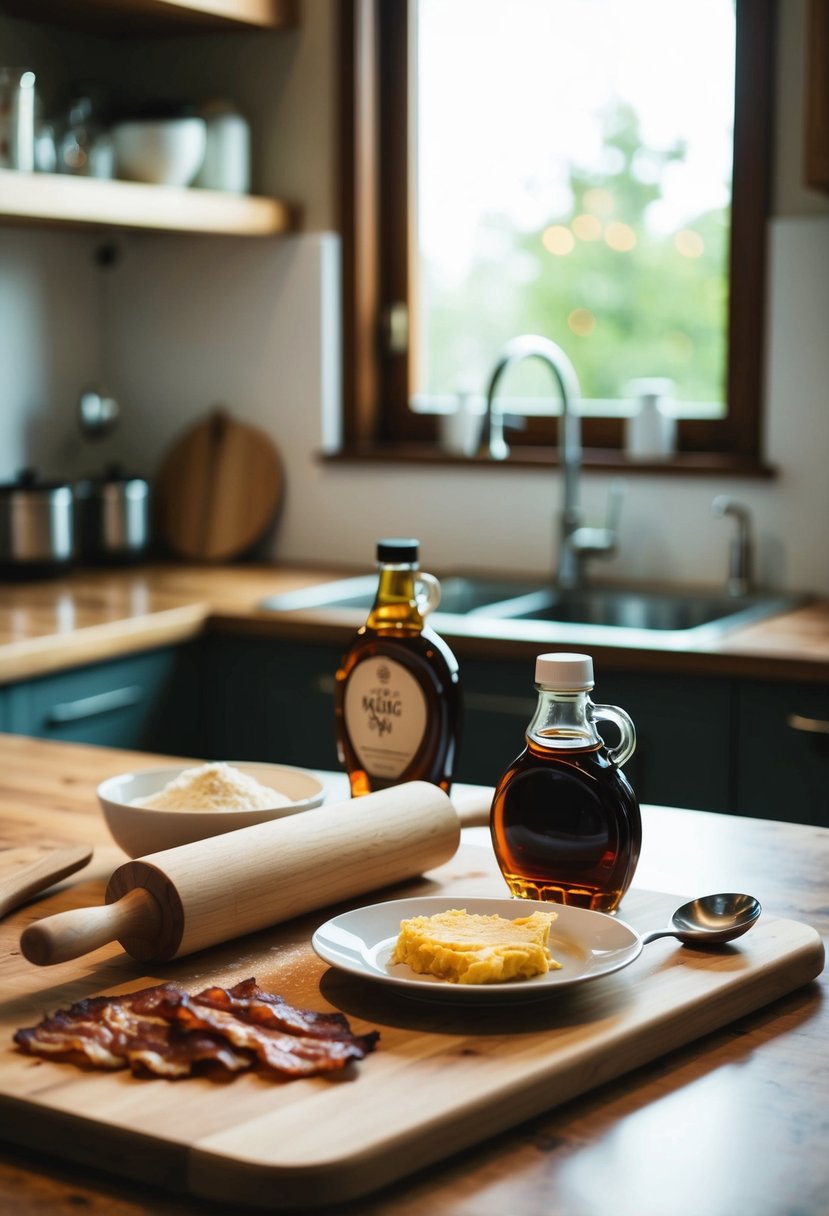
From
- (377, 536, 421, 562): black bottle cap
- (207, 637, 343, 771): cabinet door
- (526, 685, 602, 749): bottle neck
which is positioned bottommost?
(207, 637, 343, 771): cabinet door

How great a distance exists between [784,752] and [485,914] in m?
1.35

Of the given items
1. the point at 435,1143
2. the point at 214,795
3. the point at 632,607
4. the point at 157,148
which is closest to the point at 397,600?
the point at 214,795

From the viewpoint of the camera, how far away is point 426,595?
4.55ft

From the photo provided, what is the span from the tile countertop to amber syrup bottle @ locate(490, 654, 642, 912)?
4.05ft

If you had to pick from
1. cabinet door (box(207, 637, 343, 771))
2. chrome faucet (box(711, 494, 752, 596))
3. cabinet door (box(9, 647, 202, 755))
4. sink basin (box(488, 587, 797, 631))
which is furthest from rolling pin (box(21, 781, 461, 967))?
chrome faucet (box(711, 494, 752, 596))

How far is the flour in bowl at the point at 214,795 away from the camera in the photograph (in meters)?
1.22

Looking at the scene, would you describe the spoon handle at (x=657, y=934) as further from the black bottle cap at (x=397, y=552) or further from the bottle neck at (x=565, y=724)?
the black bottle cap at (x=397, y=552)

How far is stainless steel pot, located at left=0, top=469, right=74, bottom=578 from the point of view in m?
3.03

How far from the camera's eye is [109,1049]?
868mm

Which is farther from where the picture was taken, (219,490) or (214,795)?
(219,490)

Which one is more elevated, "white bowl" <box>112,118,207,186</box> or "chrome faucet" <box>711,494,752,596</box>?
"white bowl" <box>112,118,207,186</box>

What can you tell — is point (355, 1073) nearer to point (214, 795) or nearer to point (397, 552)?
point (214, 795)

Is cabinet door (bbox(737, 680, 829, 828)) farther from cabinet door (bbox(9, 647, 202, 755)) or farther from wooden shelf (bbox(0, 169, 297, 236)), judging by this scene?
wooden shelf (bbox(0, 169, 297, 236))

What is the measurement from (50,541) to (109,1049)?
2297 millimetres
